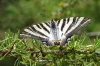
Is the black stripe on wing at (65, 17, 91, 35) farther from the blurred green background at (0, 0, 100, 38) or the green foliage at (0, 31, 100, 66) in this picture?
the blurred green background at (0, 0, 100, 38)

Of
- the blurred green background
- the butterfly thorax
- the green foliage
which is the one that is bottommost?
the green foliage

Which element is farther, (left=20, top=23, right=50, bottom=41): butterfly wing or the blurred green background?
the blurred green background

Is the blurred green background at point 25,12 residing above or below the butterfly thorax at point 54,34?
above

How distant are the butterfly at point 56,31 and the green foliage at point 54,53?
64 mm

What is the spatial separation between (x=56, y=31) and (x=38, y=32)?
123 mm

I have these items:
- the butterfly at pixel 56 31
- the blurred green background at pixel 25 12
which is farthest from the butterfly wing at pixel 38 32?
the blurred green background at pixel 25 12

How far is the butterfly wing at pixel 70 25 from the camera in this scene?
7.72 ft

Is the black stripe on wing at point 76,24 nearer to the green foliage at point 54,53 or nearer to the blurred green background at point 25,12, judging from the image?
the green foliage at point 54,53

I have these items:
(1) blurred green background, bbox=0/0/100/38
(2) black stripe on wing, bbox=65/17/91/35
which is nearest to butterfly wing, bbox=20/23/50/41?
(2) black stripe on wing, bbox=65/17/91/35

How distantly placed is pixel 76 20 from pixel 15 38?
47cm

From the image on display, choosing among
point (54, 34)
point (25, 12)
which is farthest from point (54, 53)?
point (25, 12)

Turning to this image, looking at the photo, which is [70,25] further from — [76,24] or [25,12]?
[25,12]

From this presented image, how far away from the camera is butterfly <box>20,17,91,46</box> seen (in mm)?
2305

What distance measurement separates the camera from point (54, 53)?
85.6 inches
